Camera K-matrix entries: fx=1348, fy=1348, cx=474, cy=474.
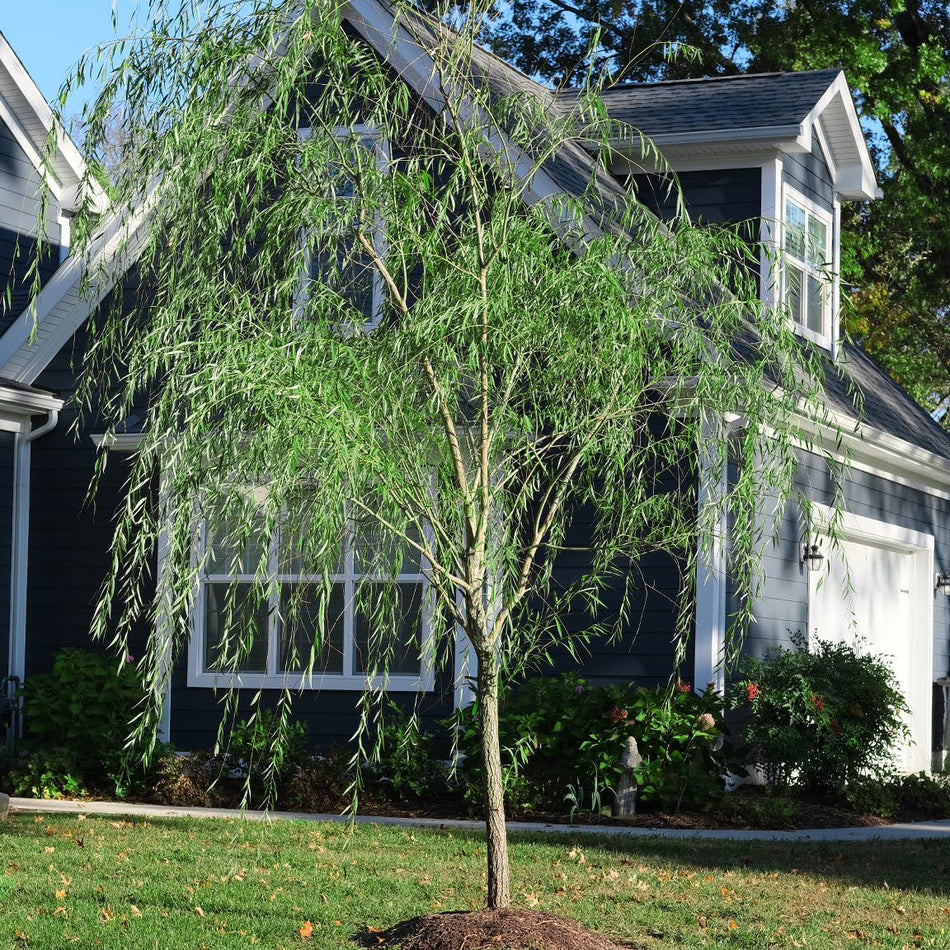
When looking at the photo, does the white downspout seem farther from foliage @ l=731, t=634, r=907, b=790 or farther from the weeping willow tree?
the weeping willow tree

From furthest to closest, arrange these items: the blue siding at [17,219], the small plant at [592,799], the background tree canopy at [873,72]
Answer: the background tree canopy at [873,72] < the blue siding at [17,219] < the small plant at [592,799]

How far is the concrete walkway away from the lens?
352 inches

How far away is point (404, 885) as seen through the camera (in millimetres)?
6871

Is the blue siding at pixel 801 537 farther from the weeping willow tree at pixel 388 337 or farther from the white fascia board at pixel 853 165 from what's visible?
the weeping willow tree at pixel 388 337

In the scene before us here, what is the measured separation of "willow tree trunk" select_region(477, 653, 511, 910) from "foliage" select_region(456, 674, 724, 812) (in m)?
3.80

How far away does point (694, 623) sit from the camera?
10227 mm

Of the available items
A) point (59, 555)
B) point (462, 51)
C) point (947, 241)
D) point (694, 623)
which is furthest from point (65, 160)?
point (947, 241)

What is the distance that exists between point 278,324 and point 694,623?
5.76 m

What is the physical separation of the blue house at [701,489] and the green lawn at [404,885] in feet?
6.68

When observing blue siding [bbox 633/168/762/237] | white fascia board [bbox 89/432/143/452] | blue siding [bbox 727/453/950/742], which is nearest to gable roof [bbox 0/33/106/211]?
white fascia board [bbox 89/432/143/452]

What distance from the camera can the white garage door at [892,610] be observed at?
12.7 m

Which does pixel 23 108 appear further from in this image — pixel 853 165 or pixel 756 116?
pixel 853 165

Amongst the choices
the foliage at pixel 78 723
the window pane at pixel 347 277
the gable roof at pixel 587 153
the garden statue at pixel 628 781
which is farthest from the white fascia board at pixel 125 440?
the garden statue at pixel 628 781

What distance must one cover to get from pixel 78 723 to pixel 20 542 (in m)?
1.91
